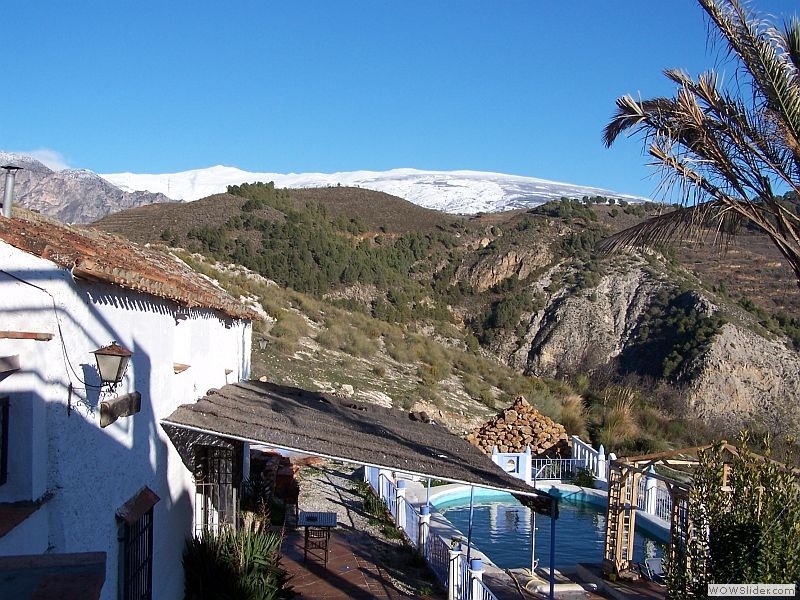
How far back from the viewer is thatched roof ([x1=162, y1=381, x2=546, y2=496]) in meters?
6.68

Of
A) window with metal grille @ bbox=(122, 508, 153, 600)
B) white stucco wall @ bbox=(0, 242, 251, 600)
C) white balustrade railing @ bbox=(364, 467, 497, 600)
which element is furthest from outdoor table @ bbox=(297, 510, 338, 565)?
window with metal grille @ bbox=(122, 508, 153, 600)

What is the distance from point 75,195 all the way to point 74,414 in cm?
9492

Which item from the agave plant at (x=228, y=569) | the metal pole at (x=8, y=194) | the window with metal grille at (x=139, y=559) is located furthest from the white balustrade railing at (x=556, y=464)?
the metal pole at (x=8, y=194)

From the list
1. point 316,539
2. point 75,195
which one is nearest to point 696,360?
point 316,539

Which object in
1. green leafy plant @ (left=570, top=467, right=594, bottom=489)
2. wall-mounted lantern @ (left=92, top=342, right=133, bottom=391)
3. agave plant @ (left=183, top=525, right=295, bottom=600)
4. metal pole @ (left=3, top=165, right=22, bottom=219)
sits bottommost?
green leafy plant @ (left=570, top=467, right=594, bottom=489)

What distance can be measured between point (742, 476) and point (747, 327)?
31645 mm

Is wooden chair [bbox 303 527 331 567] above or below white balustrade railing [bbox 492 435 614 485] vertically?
above

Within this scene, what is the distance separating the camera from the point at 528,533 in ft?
46.9

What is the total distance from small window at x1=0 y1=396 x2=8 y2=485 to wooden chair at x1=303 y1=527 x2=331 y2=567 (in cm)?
663

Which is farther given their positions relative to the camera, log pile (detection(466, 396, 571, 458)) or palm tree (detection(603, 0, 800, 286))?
log pile (detection(466, 396, 571, 458))

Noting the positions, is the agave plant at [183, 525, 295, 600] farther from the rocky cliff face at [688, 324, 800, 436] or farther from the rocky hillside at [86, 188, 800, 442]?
the rocky cliff face at [688, 324, 800, 436]

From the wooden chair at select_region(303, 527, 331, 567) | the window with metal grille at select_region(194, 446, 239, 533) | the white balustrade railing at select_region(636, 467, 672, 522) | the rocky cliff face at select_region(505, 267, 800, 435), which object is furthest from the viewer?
the rocky cliff face at select_region(505, 267, 800, 435)

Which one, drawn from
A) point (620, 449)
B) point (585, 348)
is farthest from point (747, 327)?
point (620, 449)

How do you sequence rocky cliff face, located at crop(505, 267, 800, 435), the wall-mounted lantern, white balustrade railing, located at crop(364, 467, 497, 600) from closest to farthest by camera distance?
1. the wall-mounted lantern
2. white balustrade railing, located at crop(364, 467, 497, 600)
3. rocky cliff face, located at crop(505, 267, 800, 435)
